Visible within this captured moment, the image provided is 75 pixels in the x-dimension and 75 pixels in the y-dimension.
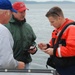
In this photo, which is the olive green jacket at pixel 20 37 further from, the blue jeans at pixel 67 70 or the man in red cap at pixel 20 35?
the blue jeans at pixel 67 70

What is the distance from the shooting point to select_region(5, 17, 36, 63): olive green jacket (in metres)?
5.06

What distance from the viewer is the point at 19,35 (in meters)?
5.08

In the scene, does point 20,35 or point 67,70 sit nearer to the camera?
point 67,70

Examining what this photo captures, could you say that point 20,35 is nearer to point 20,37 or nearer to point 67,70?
point 20,37

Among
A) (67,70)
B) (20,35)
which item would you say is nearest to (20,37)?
(20,35)

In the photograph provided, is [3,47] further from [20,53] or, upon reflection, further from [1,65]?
[20,53]

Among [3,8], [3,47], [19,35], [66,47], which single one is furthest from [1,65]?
[19,35]

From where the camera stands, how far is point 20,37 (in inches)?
200

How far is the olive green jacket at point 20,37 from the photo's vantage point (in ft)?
16.6

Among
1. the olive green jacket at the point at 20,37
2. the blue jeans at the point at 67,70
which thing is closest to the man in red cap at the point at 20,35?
the olive green jacket at the point at 20,37

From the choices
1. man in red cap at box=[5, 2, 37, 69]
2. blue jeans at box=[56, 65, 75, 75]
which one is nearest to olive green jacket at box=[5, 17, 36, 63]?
man in red cap at box=[5, 2, 37, 69]

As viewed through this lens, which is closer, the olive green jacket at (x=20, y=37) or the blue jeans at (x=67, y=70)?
the blue jeans at (x=67, y=70)

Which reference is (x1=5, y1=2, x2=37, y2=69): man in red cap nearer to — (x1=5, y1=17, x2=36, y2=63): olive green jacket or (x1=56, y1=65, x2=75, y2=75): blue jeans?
(x1=5, y1=17, x2=36, y2=63): olive green jacket

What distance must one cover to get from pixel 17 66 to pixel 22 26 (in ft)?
6.69
